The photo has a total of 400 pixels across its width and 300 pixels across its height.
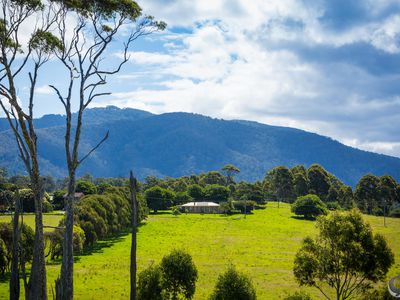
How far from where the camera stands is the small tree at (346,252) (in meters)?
29.6

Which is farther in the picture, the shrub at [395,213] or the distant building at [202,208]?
the distant building at [202,208]

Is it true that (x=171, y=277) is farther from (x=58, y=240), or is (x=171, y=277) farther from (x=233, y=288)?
(x=58, y=240)

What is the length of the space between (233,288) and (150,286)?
6667 mm

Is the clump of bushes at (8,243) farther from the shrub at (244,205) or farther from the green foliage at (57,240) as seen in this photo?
the shrub at (244,205)

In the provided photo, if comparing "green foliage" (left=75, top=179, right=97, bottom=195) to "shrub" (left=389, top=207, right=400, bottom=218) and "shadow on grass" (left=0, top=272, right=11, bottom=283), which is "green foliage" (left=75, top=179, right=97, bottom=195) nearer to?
"shadow on grass" (left=0, top=272, right=11, bottom=283)

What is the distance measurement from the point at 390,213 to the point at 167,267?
107401 mm

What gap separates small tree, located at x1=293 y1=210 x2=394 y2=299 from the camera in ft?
97.1

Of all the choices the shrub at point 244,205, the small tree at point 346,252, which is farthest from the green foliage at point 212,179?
the small tree at point 346,252

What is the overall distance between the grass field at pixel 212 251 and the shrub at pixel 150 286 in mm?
7553

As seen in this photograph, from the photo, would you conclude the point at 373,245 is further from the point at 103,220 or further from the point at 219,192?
the point at 219,192

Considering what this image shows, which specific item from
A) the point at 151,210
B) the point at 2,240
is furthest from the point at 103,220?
the point at 151,210

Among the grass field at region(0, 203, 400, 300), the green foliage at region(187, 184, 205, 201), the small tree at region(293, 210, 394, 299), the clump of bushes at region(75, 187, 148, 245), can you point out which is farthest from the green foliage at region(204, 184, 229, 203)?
the small tree at region(293, 210, 394, 299)

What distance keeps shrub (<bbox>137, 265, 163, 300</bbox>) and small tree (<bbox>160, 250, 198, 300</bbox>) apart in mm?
957

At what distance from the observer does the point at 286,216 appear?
113 meters
